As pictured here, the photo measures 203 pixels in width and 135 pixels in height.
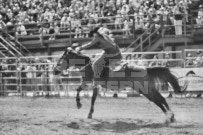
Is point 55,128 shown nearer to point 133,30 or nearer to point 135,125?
point 135,125

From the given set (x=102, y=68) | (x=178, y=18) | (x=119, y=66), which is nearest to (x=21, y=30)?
(x=178, y=18)

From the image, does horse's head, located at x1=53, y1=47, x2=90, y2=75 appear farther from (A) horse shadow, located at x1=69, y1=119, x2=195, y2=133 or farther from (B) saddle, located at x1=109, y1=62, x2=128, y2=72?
(A) horse shadow, located at x1=69, y1=119, x2=195, y2=133

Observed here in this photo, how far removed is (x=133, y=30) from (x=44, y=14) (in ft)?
18.2

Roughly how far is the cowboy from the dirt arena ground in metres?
1.33

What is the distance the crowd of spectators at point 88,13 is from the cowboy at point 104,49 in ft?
25.7

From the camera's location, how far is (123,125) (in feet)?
28.1

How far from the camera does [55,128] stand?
7953mm

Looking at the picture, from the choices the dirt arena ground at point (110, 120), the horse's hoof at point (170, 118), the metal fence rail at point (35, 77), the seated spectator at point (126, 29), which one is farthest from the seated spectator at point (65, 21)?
the horse's hoof at point (170, 118)

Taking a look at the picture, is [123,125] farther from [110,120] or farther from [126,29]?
[126,29]

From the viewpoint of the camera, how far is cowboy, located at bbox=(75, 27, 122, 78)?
29.6 feet

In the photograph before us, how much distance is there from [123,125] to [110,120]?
899 millimetres

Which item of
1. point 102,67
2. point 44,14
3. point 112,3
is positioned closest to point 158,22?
point 112,3

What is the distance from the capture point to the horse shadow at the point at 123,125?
8.07 m

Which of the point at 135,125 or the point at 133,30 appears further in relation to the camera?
the point at 133,30
